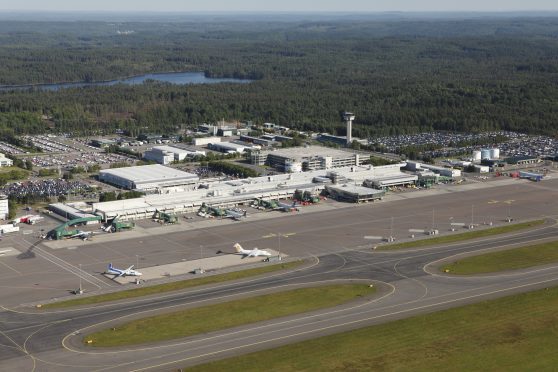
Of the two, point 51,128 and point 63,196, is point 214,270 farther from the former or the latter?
point 51,128

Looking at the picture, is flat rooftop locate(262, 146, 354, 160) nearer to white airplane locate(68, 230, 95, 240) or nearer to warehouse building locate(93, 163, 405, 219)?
warehouse building locate(93, 163, 405, 219)

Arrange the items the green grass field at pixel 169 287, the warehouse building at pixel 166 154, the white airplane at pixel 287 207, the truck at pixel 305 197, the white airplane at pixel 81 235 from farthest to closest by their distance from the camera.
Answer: the warehouse building at pixel 166 154 < the truck at pixel 305 197 < the white airplane at pixel 287 207 < the white airplane at pixel 81 235 < the green grass field at pixel 169 287

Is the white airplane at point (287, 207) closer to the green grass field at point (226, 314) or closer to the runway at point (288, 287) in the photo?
the runway at point (288, 287)

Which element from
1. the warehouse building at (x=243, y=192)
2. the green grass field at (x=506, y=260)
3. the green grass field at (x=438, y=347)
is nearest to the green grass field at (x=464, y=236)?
the green grass field at (x=506, y=260)

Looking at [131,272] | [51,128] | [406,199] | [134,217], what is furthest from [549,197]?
[51,128]

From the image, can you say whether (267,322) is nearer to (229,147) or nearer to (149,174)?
(149,174)

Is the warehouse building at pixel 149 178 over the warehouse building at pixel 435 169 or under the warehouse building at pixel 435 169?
over

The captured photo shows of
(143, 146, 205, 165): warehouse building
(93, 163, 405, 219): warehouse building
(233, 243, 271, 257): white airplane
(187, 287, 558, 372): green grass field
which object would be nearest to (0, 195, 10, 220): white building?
(93, 163, 405, 219): warehouse building
